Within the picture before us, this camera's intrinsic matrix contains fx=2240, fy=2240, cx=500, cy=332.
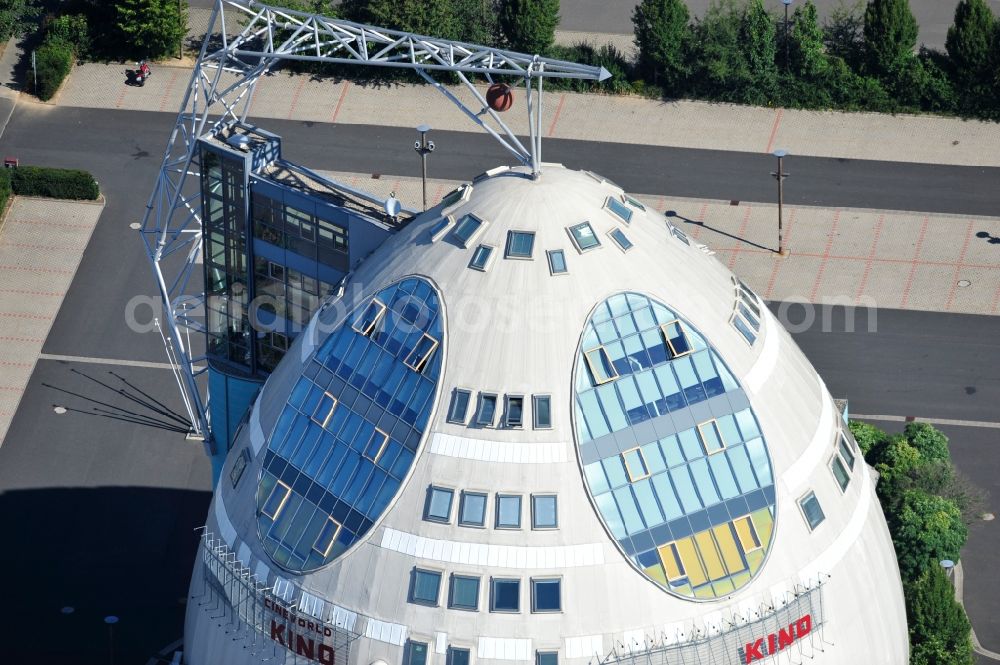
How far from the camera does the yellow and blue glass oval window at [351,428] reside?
96.9 metres

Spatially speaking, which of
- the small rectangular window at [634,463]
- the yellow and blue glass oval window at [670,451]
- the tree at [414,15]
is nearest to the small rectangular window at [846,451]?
the yellow and blue glass oval window at [670,451]

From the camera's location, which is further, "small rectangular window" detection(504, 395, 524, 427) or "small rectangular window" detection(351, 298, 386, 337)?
"small rectangular window" detection(351, 298, 386, 337)

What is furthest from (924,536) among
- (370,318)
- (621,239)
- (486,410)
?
(370,318)

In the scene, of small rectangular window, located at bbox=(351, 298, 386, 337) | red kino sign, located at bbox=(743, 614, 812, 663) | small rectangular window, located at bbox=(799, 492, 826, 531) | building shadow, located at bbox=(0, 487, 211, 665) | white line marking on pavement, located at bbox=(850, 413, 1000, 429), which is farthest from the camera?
white line marking on pavement, located at bbox=(850, 413, 1000, 429)

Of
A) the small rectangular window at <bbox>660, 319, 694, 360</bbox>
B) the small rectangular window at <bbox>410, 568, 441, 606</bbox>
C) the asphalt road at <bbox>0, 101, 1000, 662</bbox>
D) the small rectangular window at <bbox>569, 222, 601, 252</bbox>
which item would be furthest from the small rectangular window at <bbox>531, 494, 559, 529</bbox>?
the asphalt road at <bbox>0, 101, 1000, 662</bbox>

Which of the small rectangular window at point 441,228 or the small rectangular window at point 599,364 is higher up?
the small rectangular window at point 441,228

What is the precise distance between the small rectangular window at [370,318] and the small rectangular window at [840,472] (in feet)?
70.3

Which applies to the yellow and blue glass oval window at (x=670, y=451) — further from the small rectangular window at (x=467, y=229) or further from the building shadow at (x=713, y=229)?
the building shadow at (x=713, y=229)

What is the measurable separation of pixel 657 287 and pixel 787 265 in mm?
58901

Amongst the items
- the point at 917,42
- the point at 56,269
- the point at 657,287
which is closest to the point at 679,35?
the point at 917,42

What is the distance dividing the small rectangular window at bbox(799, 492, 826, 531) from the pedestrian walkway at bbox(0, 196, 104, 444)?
6397 cm

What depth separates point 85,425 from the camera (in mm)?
144250

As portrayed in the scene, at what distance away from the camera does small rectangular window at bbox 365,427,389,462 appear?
97.2 m

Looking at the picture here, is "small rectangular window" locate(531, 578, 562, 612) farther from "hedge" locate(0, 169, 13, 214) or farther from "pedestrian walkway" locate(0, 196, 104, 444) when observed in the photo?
"hedge" locate(0, 169, 13, 214)
